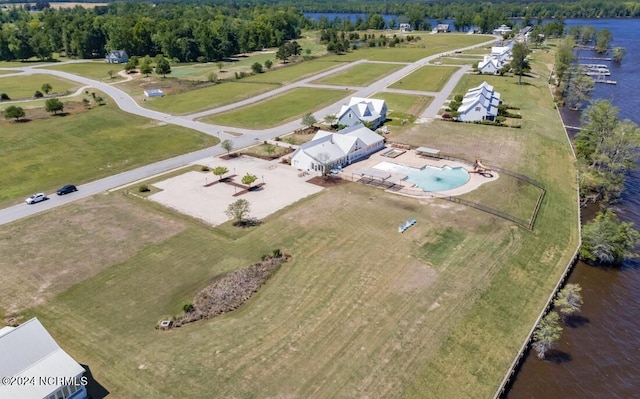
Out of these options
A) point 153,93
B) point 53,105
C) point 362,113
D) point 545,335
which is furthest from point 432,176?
point 53,105

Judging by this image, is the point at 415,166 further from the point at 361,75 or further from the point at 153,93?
the point at 153,93

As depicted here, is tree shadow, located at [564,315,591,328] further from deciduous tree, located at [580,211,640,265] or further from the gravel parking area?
the gravel parking area

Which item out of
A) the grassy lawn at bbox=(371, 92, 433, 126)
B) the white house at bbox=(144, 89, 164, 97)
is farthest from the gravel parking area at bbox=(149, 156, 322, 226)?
the white house at bbox=(144, 89, 164, 97)

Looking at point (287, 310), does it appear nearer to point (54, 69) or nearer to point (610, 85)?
point (610, 85)

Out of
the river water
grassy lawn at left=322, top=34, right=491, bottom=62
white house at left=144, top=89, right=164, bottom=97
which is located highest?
grassy lawn at left=322, top=34, right=491, bottom=62

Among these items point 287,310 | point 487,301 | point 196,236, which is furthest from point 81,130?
point 487,301

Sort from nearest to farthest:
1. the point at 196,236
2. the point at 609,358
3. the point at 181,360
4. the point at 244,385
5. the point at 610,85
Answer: the point at 244,385 < the point at 181,360 < the point at 609,358 < the point at 196,236 < the point at 610,85

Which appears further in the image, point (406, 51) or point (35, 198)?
point (406, 51)
